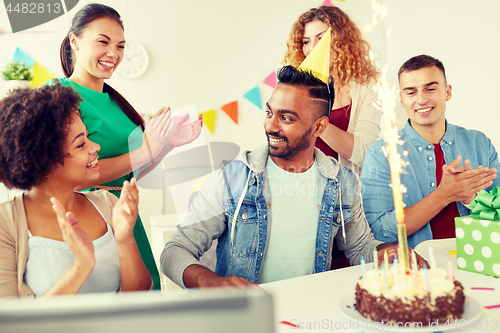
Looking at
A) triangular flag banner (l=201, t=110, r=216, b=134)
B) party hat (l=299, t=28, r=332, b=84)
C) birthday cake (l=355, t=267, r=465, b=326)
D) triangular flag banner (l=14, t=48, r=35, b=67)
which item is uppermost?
triangular flag banner (l=14, t=48, r=35, b=67)

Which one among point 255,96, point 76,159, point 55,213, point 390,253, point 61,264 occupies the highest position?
point 255,96

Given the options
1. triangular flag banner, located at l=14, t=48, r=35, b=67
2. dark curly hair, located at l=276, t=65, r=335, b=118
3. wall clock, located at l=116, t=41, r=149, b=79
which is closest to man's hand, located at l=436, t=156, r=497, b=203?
dark curly hair, located at l=276, t=65, r=335, b=118

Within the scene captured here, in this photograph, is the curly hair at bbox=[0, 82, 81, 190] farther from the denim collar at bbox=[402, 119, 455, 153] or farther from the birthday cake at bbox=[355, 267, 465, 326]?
the denim collar at bbox=[402, 119, 455, 153]

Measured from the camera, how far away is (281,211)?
123cm

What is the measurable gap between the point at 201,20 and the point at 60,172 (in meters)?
1.50

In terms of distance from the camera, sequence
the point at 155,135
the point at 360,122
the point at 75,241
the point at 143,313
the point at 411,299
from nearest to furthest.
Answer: the point at 143,313, the point at 411,299, the point at 75,241, the point at 155,135, the point at 360,122

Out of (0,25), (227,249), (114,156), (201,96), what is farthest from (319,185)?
(0,25)

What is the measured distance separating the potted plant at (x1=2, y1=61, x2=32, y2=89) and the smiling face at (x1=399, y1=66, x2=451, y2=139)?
1531mm

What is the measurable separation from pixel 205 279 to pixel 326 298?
0.27m

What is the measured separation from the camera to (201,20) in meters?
2.20

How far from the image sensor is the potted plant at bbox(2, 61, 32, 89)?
66.4 inches

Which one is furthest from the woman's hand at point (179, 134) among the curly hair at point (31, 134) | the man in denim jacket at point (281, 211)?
the curly hair at point (31, 134)

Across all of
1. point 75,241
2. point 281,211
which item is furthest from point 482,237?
point 75,241

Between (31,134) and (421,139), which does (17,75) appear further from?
(421,139)
